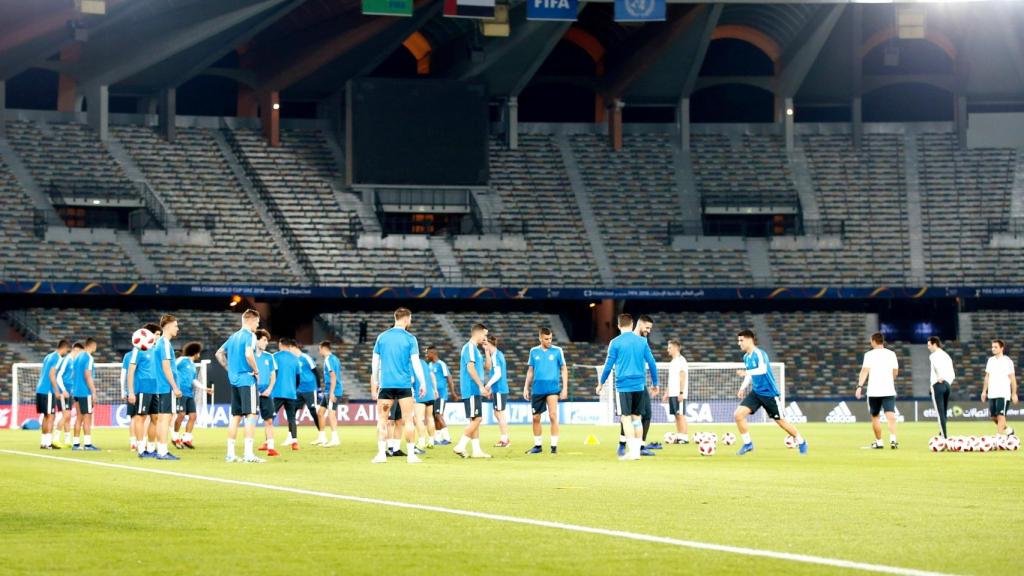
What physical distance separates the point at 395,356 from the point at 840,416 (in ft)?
114

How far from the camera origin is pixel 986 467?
2164 centimetres

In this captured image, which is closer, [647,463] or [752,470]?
[752,470]

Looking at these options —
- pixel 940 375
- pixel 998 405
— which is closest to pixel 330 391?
pixel 940 375

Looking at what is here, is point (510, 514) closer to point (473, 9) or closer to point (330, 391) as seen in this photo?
point (330, 391)

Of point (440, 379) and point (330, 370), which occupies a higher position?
point (330, 370)

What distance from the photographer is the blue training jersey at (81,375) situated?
29.0 metres

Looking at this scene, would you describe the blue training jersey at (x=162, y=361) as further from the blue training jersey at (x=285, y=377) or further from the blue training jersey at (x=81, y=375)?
the blue training jersey at (x=81, y=375)

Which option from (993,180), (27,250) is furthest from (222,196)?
(993,180)

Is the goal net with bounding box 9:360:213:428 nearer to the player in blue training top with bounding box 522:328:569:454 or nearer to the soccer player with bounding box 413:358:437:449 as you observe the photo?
the soccer player with bounding box 413:358:437:449

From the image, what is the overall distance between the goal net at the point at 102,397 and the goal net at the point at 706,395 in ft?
43.1

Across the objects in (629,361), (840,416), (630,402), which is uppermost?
(629,361)

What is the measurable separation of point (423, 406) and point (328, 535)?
17084 millimetres

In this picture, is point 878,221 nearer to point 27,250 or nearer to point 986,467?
point 27,250

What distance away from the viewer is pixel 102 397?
48.4 m
